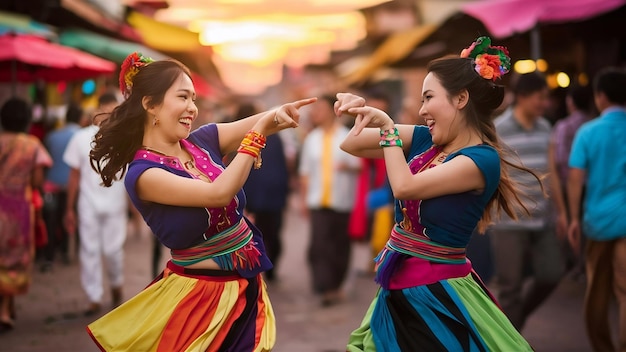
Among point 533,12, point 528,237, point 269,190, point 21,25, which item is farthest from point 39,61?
point 528,237

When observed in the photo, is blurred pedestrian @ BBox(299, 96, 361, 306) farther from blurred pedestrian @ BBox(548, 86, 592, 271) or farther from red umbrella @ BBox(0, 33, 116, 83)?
red umbrella @ BBox(0, 33, 116, 83)

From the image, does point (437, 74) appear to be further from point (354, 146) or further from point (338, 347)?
point (338, 347)

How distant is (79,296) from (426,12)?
18516 mm

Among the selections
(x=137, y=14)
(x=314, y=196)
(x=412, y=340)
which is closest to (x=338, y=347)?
(x=314, y=196)

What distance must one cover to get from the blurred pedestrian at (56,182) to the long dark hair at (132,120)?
798 centimetres

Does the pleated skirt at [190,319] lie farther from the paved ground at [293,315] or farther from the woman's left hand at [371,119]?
the paved ground at [293,315]

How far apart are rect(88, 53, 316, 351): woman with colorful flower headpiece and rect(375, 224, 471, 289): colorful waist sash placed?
1.96 ft

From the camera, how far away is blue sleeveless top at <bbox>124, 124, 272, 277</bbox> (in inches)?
155

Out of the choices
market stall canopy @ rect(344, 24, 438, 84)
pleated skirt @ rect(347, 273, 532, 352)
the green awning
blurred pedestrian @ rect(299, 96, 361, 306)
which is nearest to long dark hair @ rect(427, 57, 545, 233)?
pleated skirt @ rect(347, 273, 532, 352)

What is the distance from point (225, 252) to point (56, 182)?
27.7 feet

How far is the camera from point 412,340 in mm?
3838

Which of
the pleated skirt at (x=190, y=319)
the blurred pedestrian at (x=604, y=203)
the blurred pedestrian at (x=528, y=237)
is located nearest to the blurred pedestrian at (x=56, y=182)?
the blurred pedestrian at (x=528, y=237)

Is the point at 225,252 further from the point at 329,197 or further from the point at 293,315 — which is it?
the point at 329,197

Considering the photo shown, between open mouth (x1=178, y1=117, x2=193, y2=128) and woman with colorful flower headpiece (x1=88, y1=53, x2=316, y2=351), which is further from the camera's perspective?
open mouth (x1=178, y1=117, x2=193, y2=128)
